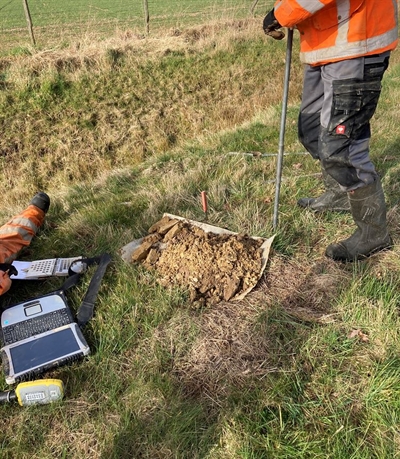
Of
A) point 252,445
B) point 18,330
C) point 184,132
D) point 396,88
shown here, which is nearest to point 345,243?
point 252,445

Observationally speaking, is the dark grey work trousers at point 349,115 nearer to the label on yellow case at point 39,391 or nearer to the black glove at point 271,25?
the black glove at point 271,25

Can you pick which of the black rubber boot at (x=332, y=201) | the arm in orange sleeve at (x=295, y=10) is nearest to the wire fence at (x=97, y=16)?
the black rubber boot at (x=332, y=201)

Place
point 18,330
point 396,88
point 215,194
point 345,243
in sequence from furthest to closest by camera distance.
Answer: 1. point 396,88
2. point 215,194
3. point 345,243
4. point 18,330

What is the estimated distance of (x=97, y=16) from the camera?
55.9 ft

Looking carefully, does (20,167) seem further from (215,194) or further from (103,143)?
(215,194)

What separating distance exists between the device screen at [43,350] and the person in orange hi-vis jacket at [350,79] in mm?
1854

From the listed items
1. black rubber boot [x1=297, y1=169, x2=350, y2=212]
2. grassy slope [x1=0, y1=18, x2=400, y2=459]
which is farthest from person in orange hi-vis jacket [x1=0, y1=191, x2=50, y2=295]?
black rubber boot [x1=297, y1=169, x2=350, y2=212]

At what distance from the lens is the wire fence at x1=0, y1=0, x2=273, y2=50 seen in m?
12.1

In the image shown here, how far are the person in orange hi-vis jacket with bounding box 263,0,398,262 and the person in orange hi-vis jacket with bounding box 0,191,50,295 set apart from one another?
2356 millimetres

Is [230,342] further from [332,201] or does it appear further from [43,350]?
[332,201]

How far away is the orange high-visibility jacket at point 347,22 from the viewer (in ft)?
7.15

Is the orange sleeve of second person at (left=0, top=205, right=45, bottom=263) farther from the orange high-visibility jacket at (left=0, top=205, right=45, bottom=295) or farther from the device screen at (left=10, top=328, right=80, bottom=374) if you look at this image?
the device screen at (left=10, top=328, right=80, bottom=374)

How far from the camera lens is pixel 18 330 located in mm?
2398

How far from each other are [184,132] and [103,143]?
1.80 metres
